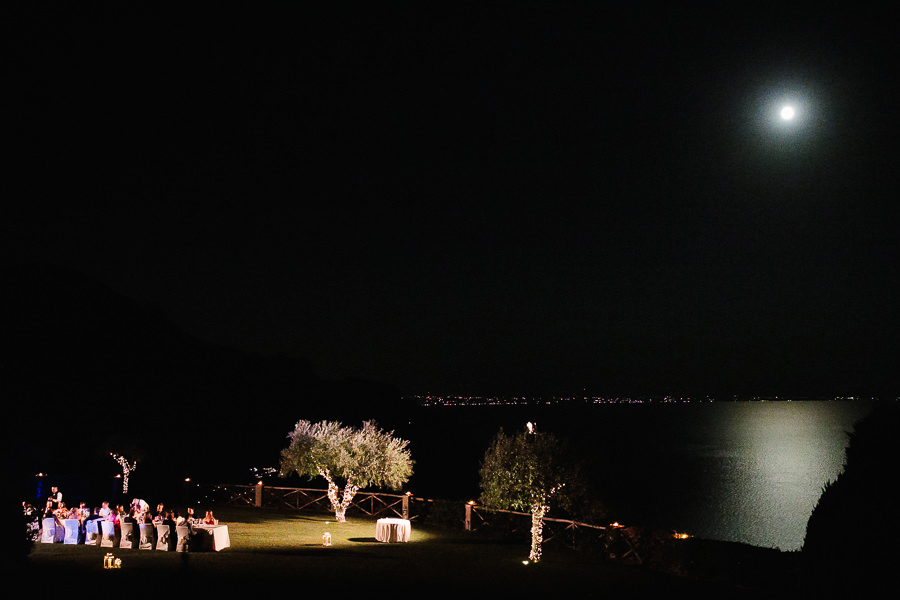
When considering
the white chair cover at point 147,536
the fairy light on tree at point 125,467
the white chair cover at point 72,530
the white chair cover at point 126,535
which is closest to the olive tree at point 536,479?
the white chair cover at point 147,536

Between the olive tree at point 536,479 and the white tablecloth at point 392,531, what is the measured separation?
10.1 feet

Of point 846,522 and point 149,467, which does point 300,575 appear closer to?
point 846,522

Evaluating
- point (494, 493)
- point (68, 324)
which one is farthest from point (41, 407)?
point (494, 493)

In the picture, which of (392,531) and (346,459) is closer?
(392,531)

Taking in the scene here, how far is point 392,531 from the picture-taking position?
2273 cm

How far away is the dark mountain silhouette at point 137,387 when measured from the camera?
5828 centimetres

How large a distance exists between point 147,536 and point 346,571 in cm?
569

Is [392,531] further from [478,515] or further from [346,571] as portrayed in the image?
[346,571]

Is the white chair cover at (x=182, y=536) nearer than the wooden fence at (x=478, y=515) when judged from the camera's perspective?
Yes

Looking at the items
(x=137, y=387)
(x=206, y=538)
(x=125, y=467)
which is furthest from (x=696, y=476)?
(x=206, y=538)

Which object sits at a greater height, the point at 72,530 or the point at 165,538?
the point at 72,530

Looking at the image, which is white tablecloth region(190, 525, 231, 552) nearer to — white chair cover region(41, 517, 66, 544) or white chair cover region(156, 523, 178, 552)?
white chair cover region(156, 523, 178, 552)

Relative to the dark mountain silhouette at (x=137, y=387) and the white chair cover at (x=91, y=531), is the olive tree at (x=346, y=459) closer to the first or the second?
the white chair cover at (x=91, y=531)

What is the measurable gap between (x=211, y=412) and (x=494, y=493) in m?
69.0
